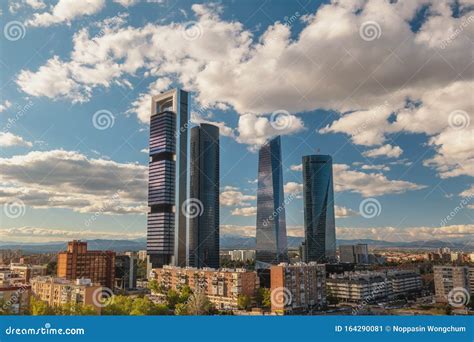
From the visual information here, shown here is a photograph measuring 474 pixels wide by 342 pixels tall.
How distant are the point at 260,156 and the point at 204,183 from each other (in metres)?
4.06

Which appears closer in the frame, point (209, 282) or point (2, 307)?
point (2, 307)

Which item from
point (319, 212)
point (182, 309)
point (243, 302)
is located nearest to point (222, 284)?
point (243, 302)

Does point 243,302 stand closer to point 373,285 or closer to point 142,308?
point 142,308

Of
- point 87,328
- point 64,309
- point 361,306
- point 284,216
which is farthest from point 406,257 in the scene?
point 87,328

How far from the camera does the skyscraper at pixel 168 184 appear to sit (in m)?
17.3

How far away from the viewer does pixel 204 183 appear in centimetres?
2500

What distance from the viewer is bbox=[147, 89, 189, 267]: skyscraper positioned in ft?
56.7

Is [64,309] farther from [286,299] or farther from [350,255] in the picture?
[350,255]

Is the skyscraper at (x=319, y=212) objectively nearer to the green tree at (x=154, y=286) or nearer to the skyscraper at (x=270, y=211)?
the skyscraper at (x=270, y=211)

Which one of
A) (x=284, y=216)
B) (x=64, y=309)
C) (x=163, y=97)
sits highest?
(x=163, y=97)

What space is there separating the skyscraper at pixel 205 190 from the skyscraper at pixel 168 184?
4.11m

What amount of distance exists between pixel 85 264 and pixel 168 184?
6.12m

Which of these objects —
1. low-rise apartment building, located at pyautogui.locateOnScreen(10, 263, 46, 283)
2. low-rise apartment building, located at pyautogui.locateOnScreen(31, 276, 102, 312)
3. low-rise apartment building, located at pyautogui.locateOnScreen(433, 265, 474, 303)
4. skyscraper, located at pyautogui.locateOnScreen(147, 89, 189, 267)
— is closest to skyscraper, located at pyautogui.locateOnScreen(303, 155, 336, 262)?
skyscraper, located at pyautogui.locateOnScreen(147, 89, 189, 267)

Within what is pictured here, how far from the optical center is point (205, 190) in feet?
82.2
